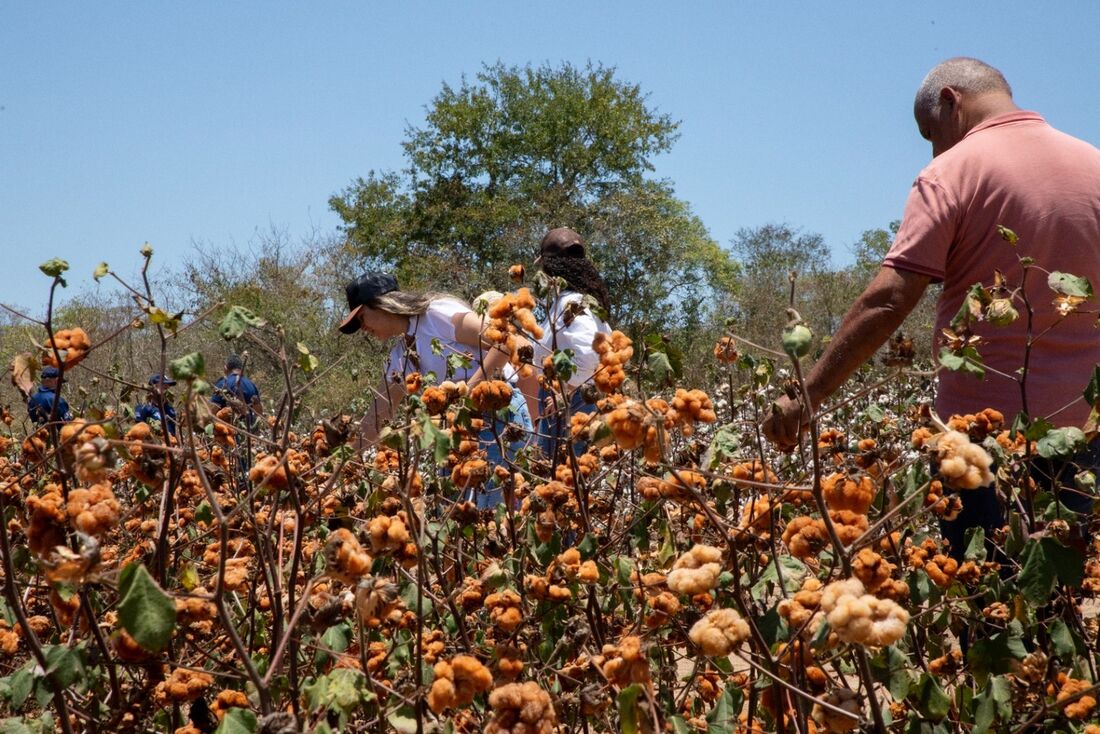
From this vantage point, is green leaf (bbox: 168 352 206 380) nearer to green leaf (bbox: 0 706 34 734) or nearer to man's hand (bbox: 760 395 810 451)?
green leaf (bbox: 0 706 34 734)

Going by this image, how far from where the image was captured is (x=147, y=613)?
3.51 ft

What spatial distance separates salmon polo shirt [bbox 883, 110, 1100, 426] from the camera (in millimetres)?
2471

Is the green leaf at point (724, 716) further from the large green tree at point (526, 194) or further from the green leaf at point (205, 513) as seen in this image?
the large green tree at point (526, 194)

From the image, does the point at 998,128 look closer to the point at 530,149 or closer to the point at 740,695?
the point at 740,695

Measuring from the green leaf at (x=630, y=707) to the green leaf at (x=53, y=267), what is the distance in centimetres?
106

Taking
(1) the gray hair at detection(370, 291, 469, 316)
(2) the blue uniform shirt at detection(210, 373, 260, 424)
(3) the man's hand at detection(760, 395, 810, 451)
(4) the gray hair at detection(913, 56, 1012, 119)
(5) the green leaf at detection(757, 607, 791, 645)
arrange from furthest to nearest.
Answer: (1) the gray hair at detection(370, 291, 469, 316), (4) the gray hair at detection(913, 56, 1012, 119), (2) the blue uniform shirt at detection(210, 373, 260, 424), (3) the man's hand at detection(760, 395, 810, 451), (5) the green leaf at detection(757, 607, 791, 645)

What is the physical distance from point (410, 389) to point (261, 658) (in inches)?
33.2

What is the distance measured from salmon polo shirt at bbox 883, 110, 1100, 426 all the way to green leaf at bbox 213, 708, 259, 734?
5.79 ft

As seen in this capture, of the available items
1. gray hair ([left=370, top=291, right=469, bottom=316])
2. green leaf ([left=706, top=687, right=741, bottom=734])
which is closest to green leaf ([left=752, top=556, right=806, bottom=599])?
green leaf ([left=706, top=687, right=741, bottom=734])

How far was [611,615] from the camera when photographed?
2322 millimetres

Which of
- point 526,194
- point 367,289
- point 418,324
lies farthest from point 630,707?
point 526,194

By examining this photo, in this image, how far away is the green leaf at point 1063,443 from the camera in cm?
170

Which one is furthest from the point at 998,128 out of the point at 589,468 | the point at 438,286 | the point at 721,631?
the point at 438,286

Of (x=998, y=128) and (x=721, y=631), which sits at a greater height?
(x=998, y=128)
